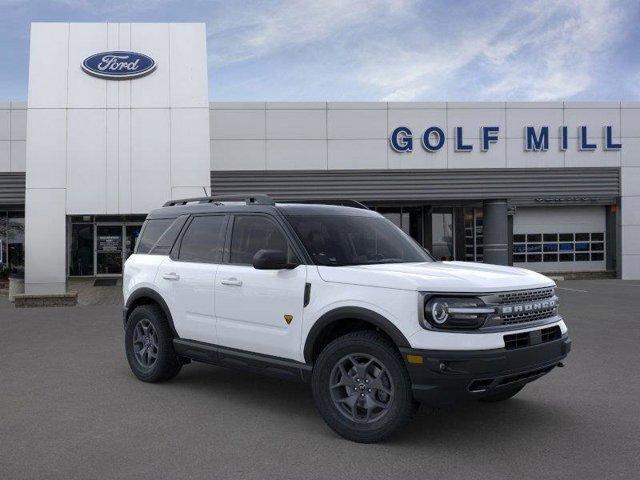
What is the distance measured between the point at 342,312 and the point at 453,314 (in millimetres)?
884

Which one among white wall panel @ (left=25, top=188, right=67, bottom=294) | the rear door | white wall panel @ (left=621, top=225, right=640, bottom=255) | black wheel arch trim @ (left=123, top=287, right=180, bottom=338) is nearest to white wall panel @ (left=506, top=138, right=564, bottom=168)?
white wall panel @ (left=621, top=225, right=640, bottom=255)

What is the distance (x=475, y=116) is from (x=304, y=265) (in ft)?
73.0

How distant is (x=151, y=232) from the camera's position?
7.27 m

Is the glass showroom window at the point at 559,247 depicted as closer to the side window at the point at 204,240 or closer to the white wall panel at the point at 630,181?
the white wall panel at the point at 630,181

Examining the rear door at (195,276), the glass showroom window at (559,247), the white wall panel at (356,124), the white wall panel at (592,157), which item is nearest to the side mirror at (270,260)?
the rear door at (195,276)

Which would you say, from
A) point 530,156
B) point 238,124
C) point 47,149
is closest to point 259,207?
point 47,149

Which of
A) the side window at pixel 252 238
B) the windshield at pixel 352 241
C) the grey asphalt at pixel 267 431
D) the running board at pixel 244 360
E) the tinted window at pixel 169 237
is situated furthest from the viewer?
the tinted window at pixel 169 237

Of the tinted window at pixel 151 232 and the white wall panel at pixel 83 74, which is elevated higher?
the white wall panel at pixel 83 74

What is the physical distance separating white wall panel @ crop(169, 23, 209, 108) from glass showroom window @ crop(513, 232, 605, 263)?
15.4m

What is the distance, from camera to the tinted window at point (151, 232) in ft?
23.4

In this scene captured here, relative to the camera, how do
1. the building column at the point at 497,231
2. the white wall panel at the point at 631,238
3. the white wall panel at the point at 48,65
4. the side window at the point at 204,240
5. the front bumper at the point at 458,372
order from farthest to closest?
the white wall panel at the point at 631,238
the building column at the point at 497,231
the white wall panel at the point at 48,65
the side window at the point at 204,240
the front bumper at the point at 458,372

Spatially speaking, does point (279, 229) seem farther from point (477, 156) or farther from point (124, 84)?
point (477, 156)

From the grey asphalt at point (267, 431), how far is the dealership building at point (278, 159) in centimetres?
1271

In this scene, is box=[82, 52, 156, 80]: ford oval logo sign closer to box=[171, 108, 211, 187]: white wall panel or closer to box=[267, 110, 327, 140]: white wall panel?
box=[171, 108, 211, 187]: white wall panel
